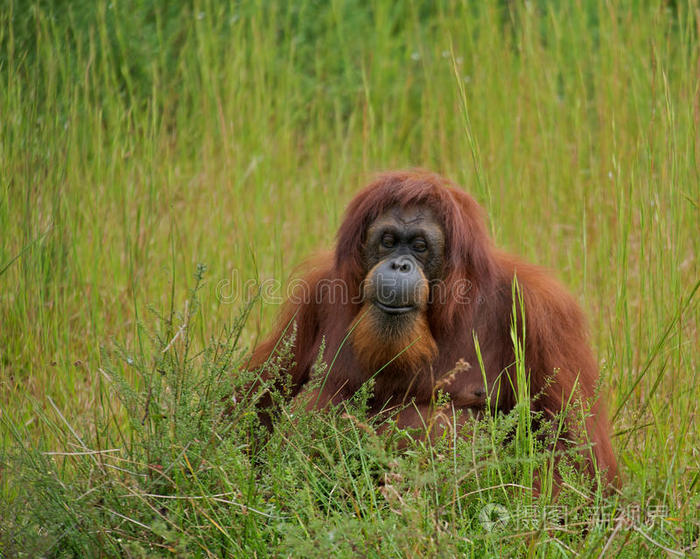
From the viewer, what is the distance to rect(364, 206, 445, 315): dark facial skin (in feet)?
10.5

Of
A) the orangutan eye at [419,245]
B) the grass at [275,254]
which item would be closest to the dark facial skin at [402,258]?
the orangutan eye at [419,245]

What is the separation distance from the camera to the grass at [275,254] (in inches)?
107

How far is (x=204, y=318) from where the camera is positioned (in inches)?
166

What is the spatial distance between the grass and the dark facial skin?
456mm

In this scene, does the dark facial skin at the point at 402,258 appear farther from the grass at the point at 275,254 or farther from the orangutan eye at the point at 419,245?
the grass at the point at 275,254

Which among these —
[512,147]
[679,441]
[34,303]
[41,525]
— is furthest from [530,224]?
[41,525]

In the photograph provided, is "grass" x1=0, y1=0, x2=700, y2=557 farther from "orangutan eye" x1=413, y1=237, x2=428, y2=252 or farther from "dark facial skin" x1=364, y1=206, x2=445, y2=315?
"orangutan eye" x1=413, y1=237, x2=428, y2=252

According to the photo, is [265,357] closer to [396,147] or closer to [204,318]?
[204,318]

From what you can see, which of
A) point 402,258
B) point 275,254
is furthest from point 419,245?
point 275,254

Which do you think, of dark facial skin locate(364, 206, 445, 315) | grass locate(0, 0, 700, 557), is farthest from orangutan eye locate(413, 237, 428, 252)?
grass locate(0, 0, 700, 557)

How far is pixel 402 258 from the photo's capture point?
Answer: 3.26 m

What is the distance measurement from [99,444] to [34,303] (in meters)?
1.23

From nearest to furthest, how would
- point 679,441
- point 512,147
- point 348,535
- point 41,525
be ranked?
point 348,535, point 41,525, point 679,441, point 512,147

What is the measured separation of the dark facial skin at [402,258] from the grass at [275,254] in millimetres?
456
